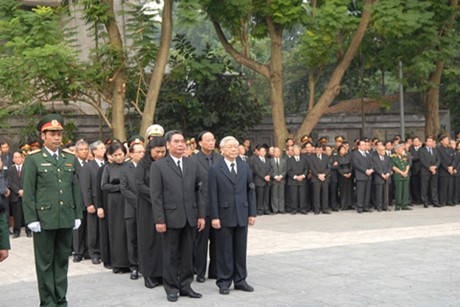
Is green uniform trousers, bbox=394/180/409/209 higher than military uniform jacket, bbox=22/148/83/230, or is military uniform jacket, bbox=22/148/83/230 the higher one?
military uniform jacket, bbox=22/148/83/230

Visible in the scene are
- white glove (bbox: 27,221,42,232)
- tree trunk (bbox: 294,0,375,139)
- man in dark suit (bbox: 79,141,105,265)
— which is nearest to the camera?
white glove (bbox: 27,221,42,232)

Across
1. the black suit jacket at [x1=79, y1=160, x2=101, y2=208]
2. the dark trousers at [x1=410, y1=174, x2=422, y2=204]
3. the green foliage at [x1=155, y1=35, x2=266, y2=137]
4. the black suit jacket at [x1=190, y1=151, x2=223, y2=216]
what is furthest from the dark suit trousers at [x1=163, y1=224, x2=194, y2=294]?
the green foliage at [x1=155, y1=35, x2=266, y2=137]

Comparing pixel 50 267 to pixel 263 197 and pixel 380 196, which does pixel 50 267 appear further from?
pixel 380 196

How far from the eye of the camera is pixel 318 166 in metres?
21.1

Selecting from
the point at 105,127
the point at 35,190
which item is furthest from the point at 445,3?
the point at 35,190

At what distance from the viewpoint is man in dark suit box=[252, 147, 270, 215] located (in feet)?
68.9

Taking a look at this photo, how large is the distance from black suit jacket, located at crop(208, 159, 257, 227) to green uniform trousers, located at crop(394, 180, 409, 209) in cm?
1206

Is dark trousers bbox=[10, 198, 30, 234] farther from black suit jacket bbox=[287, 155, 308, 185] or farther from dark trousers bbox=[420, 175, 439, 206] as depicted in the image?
dark trousers bbox=[420, 175, 439, 206]

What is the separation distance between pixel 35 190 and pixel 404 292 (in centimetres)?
417

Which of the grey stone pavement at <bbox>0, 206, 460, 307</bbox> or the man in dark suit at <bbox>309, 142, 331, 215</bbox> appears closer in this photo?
the grey stone pavement at <bbox>0, 206, 460, 307</bbox>

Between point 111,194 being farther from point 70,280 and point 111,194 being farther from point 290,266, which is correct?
point 290,266

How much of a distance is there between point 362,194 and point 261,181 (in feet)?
8.56

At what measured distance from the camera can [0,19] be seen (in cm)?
2088

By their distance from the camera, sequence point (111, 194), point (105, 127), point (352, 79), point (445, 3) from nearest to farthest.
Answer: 1. point (111, 194)
2. point (445, 3)
3. point (105, 127)
4. point (352, 79)
